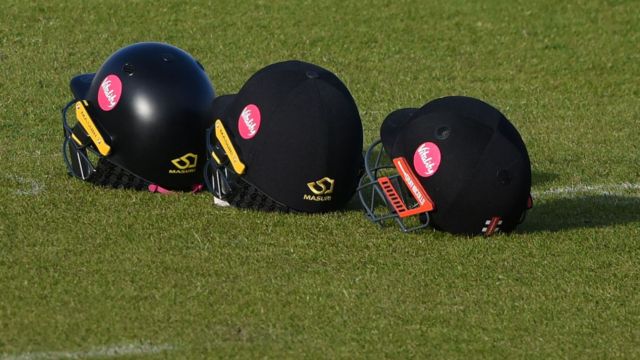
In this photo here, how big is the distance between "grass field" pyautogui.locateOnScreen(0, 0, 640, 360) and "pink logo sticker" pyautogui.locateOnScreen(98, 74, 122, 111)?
0.71 metres

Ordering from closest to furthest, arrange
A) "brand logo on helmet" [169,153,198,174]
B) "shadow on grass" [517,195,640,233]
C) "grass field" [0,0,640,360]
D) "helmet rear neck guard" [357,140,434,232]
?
"grass field" [0,0,640,360]
"helmet rear neck guard" [357,140,434,232]
"shadow on grass" [517,195,640,233]
"brand logo on helmet" [169,153,198,174]

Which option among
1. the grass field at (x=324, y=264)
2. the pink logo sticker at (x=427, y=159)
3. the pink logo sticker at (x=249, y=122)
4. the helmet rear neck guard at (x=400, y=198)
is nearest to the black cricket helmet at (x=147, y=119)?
the grass field at (x=324, y=264)

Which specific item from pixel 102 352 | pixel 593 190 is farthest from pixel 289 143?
pixel 593 190

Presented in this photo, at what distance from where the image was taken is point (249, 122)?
357 inches

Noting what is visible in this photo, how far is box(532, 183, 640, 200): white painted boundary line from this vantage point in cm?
1055

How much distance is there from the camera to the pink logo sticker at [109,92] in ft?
31.4

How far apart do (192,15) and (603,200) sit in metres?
8.16

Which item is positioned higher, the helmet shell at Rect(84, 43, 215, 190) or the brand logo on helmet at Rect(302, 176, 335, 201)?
the helmet shell at Rect(84, 43, 215, 190)

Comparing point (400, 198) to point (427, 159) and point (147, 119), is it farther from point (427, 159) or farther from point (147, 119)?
point (147, 119)

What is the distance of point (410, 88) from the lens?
1471 centimetres

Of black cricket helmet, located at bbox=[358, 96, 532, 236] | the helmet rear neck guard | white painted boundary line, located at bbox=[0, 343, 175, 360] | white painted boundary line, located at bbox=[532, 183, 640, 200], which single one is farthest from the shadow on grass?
white painted boundary line, located at bbox=[0, 343, 175, 360]

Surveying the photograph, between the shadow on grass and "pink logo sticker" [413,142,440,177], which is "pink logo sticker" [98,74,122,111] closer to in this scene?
"pink logo sticker" [413,142,440,177]

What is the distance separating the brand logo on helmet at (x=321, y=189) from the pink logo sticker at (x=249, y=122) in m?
0.56

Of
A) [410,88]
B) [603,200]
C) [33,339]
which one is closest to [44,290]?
[33,339]
